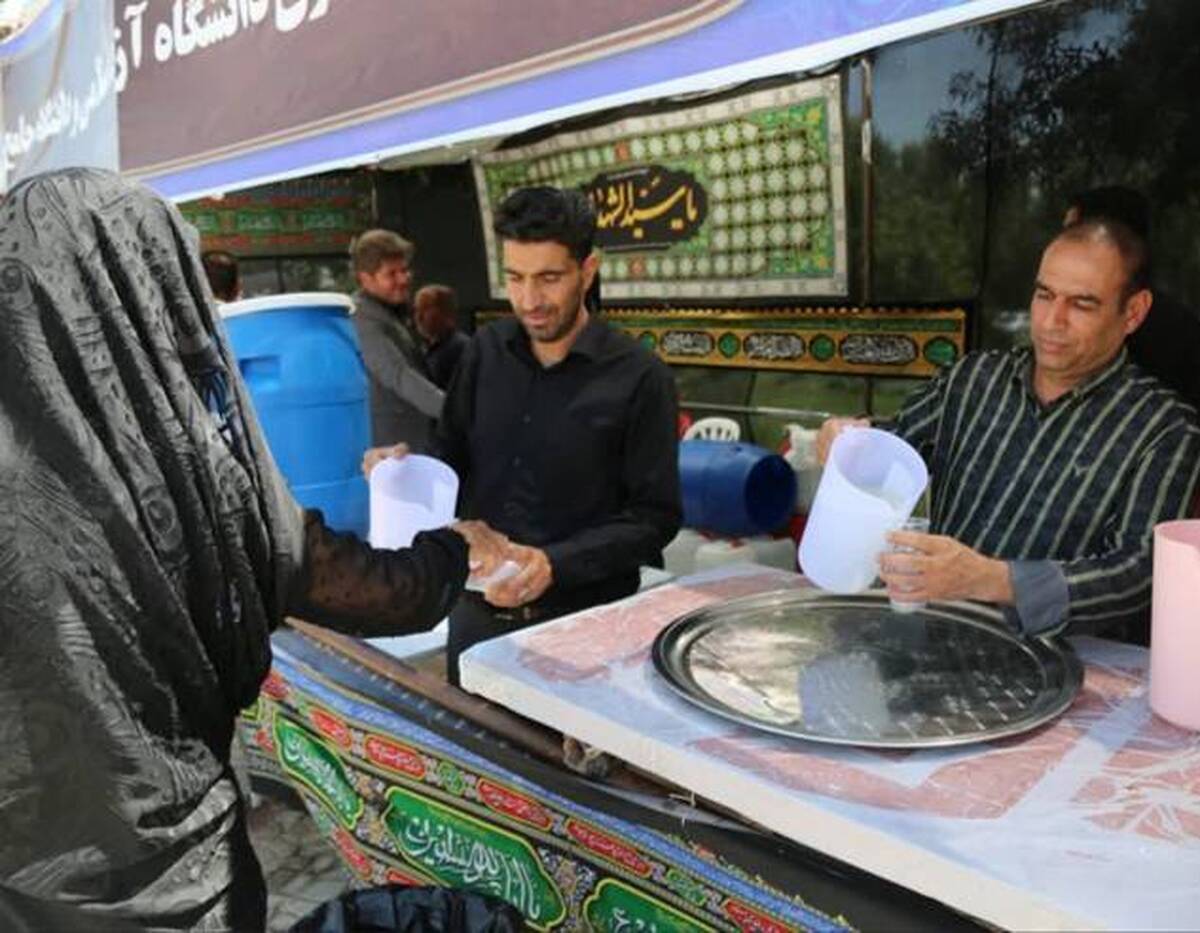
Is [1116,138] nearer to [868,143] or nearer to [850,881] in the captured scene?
[868,143]

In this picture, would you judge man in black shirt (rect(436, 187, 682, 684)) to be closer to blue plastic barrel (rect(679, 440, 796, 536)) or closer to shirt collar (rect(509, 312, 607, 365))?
shirt collar (rect(509, 312, 607, 365))

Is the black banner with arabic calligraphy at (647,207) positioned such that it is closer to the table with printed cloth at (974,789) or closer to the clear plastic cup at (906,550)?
the clear plastic cup at (906,550)

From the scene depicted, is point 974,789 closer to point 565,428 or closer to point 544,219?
point 565,428

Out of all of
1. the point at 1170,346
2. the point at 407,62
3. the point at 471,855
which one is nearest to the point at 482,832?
the point at 471,855

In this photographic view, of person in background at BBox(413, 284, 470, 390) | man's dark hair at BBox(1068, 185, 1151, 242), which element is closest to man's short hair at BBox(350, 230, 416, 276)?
person in background at BBox(413, 284, 470, 390)

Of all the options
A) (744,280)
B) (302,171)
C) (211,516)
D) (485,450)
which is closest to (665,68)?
(211,516)

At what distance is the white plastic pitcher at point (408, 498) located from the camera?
4.80 feet

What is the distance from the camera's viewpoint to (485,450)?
7.14 feet

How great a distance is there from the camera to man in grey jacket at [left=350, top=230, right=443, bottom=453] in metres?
4.00

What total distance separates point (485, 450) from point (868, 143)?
113 inches

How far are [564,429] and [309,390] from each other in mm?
1129

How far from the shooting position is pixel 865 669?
124cm

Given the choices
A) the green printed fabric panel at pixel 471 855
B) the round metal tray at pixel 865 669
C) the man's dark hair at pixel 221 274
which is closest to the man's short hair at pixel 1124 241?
the round metal tray at pixel 865 669

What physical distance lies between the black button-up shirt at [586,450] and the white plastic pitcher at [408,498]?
0.50 meters
